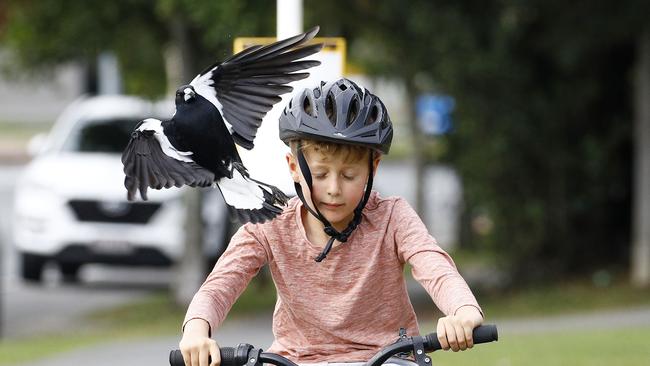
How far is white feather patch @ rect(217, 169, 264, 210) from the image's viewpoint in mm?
4340

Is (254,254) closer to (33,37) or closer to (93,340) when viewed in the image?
(93,340)

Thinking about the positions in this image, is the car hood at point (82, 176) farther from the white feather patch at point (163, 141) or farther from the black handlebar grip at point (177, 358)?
the black handlebar grip at point (177, 358)

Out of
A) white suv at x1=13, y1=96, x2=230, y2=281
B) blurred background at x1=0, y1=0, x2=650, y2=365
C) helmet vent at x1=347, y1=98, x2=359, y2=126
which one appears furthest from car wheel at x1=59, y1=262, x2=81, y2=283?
helmet vent at x1=347, y1=98, x2=359, y2=126

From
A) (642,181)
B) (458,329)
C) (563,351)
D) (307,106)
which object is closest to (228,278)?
(307,106)

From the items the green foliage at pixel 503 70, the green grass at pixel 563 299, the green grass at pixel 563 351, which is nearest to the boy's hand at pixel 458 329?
the green grass at pixel 563 351

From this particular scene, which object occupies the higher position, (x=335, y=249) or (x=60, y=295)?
(x=60, y=295)

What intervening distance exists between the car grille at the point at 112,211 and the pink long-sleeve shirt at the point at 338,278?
1147cm

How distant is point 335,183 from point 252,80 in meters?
0.51

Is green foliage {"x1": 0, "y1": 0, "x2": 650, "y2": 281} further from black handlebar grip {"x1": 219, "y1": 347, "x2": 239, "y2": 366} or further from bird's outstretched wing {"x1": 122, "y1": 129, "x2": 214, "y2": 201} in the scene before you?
black handlebar grip {"x1": 219, "y1": 347, "x2": 239, "y2": 366}

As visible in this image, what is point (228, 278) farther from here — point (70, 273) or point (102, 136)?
point (70, 273)

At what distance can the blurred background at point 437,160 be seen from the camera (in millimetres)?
13852

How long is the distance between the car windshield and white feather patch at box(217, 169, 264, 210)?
12.2m

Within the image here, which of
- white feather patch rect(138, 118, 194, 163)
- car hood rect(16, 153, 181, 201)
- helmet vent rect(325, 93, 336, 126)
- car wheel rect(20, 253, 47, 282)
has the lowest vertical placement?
white feather patch rect(138, 118, 194, 163)

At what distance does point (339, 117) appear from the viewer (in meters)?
4.26
